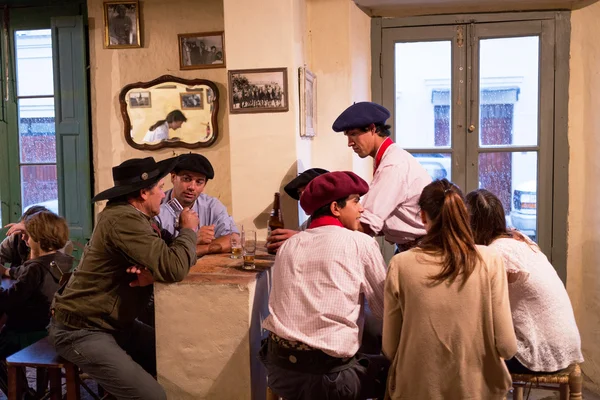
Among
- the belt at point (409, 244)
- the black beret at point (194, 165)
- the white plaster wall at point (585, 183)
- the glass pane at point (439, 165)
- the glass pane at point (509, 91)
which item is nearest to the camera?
the belt at point (409, 244)

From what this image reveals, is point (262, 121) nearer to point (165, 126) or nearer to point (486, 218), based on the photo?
point (165, 126)

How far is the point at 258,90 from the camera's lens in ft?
13.0

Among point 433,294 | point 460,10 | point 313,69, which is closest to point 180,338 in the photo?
point 433,294

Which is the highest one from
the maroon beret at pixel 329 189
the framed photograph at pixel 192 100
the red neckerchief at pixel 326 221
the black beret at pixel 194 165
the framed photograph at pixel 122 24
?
the framed photograph at pixel 122 24

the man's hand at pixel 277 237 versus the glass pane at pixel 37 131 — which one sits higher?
the glass pane at pixel 37 131

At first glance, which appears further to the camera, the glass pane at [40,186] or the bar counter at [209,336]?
the glass pane at [40,186]

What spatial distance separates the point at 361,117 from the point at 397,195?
0.43m

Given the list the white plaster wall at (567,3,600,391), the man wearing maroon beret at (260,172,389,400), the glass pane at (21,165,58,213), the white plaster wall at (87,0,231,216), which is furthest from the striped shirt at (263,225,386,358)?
the glass pane at (21,165,58,213)

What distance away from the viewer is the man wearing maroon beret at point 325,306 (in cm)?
238

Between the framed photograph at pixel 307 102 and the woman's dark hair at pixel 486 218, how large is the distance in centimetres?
152

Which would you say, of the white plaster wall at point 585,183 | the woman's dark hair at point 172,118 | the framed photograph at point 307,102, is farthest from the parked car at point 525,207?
the woman's dark hair at point 172,118

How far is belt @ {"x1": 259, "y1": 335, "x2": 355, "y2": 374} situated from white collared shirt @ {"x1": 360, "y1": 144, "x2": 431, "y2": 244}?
0.86 metres

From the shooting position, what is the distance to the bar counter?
2773mm

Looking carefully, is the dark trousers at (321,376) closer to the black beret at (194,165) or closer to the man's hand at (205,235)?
the man's hand at (205,235)
